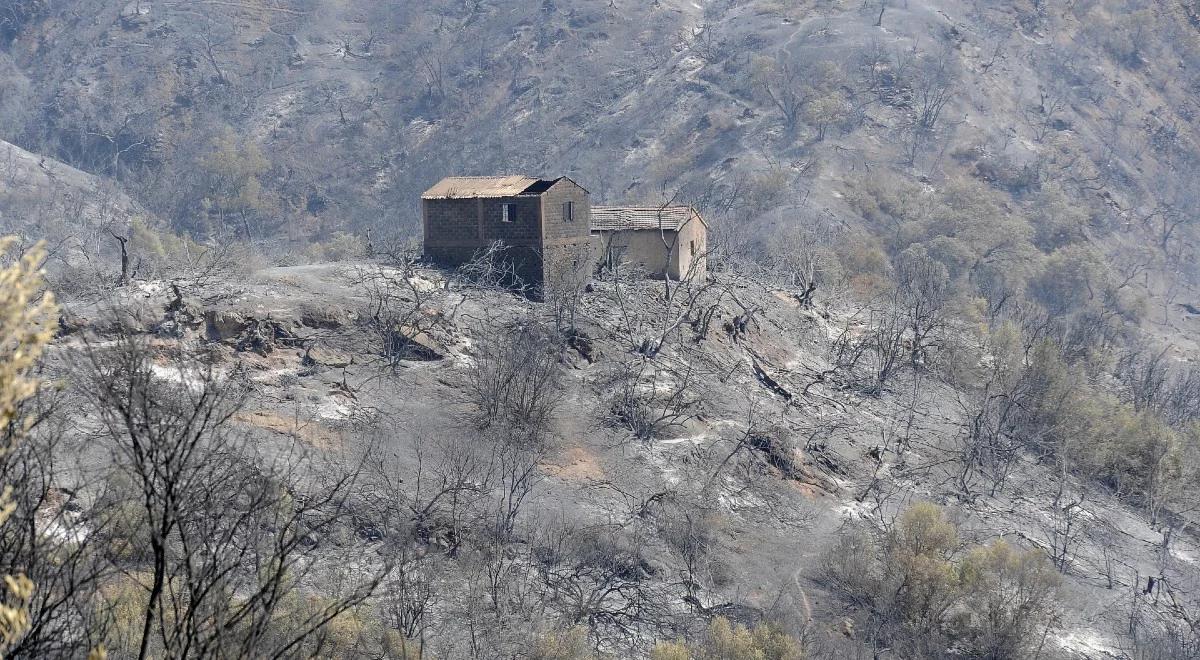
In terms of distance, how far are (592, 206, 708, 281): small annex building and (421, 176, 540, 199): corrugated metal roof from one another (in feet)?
10.5

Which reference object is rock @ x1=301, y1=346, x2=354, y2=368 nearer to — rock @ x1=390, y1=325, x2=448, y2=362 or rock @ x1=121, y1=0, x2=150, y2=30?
rock @ x1=390, y1=325, x2=448, y2=362

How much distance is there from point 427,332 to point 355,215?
42.2m

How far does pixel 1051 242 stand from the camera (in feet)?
203

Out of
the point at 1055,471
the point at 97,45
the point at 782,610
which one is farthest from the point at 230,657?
the point at 97,45

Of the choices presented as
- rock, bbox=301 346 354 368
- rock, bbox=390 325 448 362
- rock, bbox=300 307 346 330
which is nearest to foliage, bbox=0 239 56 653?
rock, bbox=301 346 354 368

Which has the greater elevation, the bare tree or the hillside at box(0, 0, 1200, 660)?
the bare tree

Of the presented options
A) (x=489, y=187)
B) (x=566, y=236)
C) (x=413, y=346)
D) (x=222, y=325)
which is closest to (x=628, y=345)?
(x=566, y=236)

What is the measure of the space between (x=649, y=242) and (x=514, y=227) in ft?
18.5

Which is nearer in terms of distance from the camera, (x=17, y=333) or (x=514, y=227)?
(x=17, y=333)

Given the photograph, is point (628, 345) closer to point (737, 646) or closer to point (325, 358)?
point (325, 358)

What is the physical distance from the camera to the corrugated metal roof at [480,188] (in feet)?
115

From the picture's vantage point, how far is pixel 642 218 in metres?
39.3

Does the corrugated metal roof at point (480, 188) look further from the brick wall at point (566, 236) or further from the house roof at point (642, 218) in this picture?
the house roof at point (642, 218)

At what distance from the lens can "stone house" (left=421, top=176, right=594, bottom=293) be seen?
113ft
